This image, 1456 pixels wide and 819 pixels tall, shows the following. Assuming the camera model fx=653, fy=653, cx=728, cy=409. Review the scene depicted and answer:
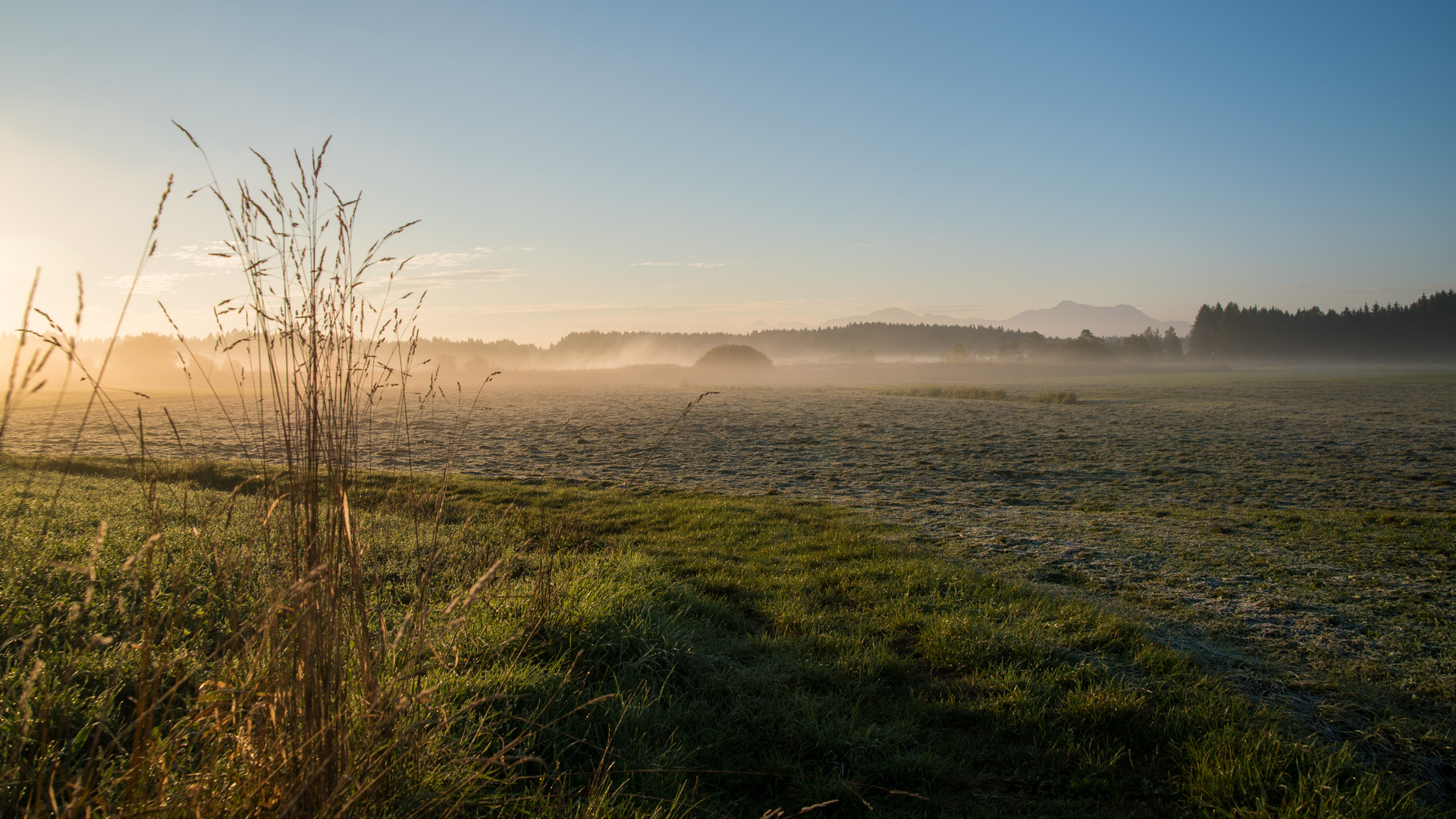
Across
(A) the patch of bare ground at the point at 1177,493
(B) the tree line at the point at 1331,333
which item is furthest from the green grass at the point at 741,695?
(B) the tree line at the point at 1331,333

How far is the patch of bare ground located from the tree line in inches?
3322

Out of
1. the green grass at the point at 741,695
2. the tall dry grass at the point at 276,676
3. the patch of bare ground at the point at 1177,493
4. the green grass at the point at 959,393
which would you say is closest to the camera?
the tall dry grass at the point at 276,676

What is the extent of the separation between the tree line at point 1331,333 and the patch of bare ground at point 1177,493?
277ft

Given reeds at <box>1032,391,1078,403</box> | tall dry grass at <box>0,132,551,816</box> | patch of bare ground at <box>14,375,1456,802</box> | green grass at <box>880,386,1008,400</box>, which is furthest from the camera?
green grass at <box>880,386,1008,400</box>

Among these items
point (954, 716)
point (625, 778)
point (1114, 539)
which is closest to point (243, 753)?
point (625, 778)

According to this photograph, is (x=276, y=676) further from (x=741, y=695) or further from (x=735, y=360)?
(x=735, y=360)

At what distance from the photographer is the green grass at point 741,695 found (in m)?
3.05

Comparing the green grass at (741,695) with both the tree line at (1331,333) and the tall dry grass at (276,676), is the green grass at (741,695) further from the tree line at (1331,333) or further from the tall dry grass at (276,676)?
the tree line at (1331,333)

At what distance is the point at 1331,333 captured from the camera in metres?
96.4

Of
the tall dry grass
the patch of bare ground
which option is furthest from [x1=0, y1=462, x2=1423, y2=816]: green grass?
the patch of bare ground

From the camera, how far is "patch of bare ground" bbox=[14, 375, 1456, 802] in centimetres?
501

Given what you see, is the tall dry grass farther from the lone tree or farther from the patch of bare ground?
the lone tree

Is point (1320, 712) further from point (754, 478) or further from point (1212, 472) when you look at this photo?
point (1212, 472)

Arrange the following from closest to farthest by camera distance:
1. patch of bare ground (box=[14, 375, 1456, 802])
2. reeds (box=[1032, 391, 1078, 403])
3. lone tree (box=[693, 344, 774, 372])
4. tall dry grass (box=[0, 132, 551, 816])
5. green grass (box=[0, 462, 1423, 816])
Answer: tall dry grass (box=[0, 132, 551, 816])
green grass (box=[0, 462, 1423, 816])
patch of bare ground (box=[14, 375, 1456, 802])
reeds (box=[1032, 391, 1078, 403])
lone tree (box=[693, 344, 774, 372])
